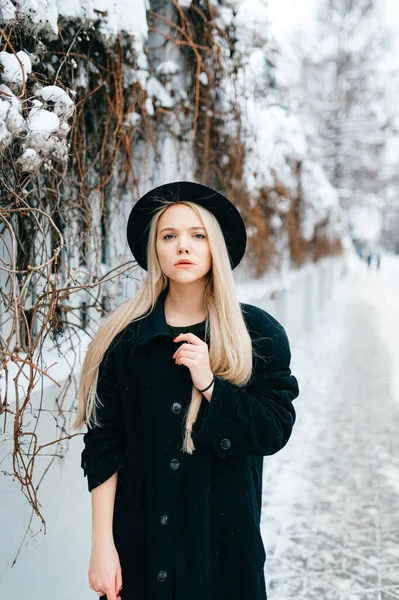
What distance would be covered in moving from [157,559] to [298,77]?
19702 mm

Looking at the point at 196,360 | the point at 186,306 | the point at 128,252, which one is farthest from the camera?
the point at 128,252

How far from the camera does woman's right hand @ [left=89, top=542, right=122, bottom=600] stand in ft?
5.35

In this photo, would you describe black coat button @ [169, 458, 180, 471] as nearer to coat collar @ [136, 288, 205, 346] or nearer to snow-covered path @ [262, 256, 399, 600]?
coat collar @ [136, 288, 205, 346]

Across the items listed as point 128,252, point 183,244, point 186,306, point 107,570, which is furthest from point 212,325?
point 128,252

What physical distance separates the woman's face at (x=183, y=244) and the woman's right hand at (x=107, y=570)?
0.80 meters

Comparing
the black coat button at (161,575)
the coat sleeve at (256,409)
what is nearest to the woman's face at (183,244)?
the coat sleeve at (256,409)

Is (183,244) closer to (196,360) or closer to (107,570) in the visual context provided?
(196,360)

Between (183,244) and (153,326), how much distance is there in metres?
0.26

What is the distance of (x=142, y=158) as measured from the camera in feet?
11.5

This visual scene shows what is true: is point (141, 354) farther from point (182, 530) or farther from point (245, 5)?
point (245, 5)

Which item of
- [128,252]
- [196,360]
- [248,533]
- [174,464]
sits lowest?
[248,533]

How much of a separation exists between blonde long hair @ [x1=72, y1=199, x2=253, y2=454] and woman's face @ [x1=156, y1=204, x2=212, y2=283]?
0.07ft

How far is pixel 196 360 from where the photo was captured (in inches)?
61.6

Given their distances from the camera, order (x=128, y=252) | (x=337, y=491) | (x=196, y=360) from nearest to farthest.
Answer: (x=196, y=360) → (x=128, y=252) → (x=337, y=491)
